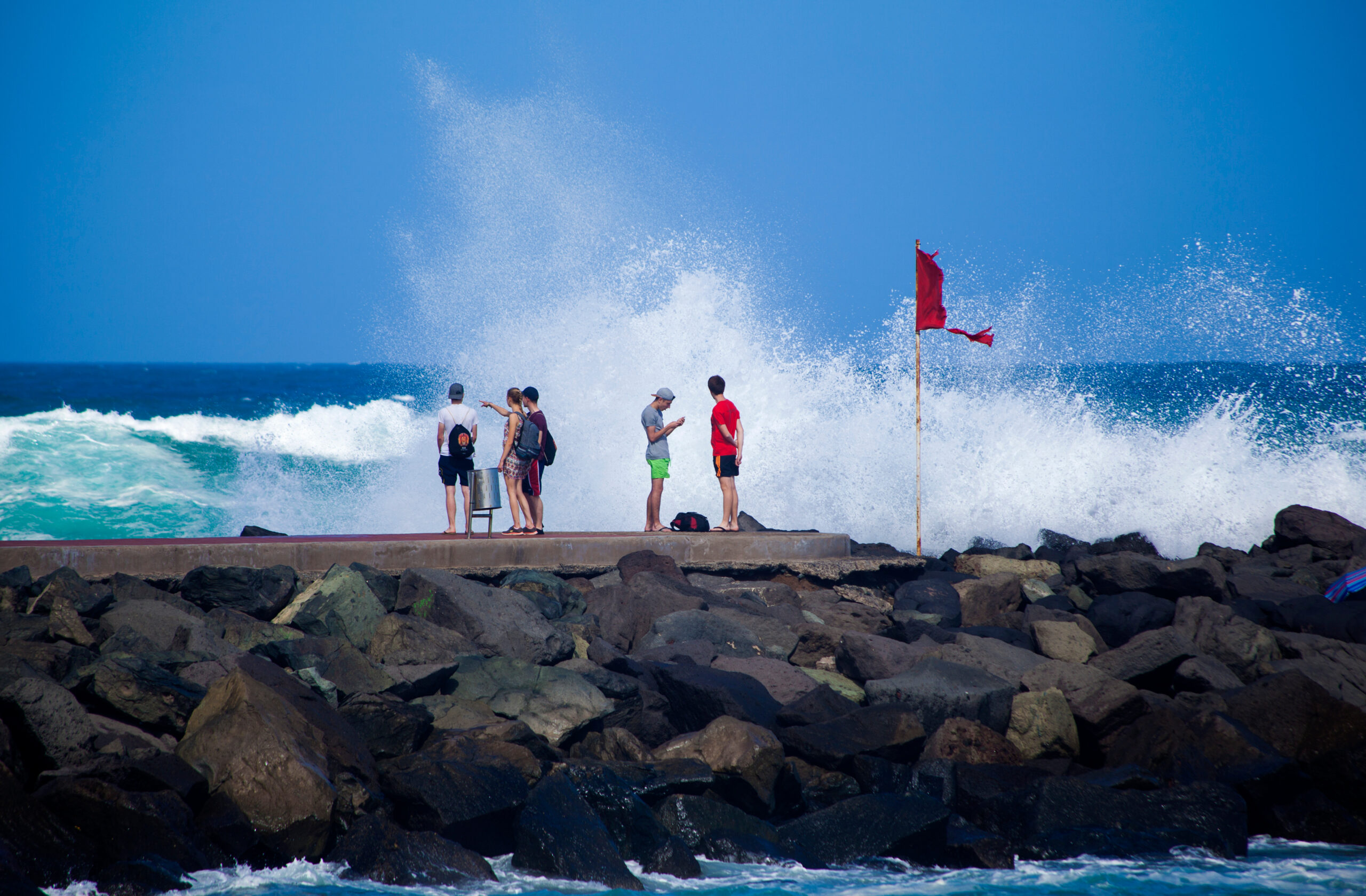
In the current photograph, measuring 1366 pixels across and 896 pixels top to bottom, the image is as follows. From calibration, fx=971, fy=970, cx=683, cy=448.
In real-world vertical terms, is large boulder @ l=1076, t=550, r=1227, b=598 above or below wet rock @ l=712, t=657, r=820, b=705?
above

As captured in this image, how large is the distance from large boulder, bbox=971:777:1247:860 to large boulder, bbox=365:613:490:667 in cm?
334

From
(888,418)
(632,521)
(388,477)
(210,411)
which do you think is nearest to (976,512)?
(888,418)

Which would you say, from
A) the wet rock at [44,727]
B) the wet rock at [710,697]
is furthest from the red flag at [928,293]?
the wet rock at [44,727]

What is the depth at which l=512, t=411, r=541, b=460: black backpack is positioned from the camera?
9094mm

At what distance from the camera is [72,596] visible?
6387 mm

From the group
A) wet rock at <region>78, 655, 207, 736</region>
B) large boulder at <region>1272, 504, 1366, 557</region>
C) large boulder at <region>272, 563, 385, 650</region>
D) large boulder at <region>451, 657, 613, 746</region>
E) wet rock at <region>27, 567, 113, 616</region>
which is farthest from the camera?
large boulder at <region>1272, 504, 1366, 557</region>

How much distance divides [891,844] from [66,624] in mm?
4895

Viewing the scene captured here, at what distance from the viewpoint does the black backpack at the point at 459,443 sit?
888 cm

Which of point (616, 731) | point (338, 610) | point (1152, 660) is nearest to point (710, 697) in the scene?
point (616, 731)

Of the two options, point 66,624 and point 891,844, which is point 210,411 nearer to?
point 66,624

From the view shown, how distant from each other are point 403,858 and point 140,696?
1.75 metres

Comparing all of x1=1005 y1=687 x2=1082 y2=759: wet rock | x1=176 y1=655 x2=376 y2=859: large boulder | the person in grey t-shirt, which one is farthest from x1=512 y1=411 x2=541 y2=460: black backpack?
x1=1005 y1=687 x2=1082 y2=759: wet rock

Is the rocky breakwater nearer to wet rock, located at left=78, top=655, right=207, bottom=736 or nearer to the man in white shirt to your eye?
wet rock, located at left=78, top=655, right=207, bottom=736

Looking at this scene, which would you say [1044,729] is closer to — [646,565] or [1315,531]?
[646,565]
